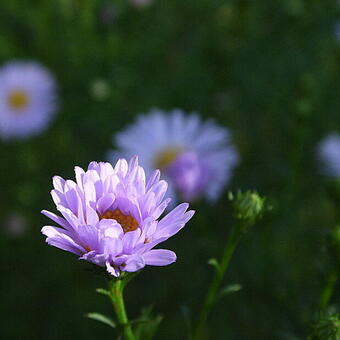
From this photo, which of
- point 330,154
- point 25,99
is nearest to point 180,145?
point 330,154

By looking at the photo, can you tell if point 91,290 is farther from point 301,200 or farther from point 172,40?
point 172,40

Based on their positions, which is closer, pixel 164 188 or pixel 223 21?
pixel 164 188

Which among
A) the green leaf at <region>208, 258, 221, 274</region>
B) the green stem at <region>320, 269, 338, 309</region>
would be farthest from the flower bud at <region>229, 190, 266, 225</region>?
the green stem at <region>320, 269, 338, 309</region>

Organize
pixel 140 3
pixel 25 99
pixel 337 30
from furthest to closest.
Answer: pixel 25 99, pixel 140 3, pixel 337 30

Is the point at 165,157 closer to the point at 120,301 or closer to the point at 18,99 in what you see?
the point at 18,99

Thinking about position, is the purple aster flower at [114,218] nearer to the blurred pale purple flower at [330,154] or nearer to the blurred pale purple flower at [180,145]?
the blurred pale purple flower at [180,145]

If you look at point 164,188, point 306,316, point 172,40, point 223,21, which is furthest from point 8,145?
point 164,188

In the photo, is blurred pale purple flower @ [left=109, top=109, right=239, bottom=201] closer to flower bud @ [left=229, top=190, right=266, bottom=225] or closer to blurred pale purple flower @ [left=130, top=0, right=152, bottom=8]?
blurred pale purple flower @ [left=130, top=0, right=152, bottom=8]
